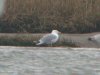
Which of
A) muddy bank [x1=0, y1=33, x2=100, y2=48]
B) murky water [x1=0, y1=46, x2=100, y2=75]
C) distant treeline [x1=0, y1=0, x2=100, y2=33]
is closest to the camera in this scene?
murky water [x1=0, y1=46, x2=100, y2=75]

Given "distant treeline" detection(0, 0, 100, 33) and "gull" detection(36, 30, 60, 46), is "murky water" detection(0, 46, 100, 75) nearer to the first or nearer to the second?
"gull" detection(36, 30, 60, 46)

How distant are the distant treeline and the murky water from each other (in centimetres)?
952

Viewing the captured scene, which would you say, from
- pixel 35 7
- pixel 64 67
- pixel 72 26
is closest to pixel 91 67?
pixel 64 67

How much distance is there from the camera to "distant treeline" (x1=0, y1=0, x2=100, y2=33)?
11.8 metres

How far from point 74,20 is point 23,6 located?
159 cm

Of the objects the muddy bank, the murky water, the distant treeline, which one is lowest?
the muddy bank

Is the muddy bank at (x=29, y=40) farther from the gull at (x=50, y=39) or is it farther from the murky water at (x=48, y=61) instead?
the murky water at (x=48, y=61)

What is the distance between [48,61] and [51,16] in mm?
10431

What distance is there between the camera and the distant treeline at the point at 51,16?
11.8 meters

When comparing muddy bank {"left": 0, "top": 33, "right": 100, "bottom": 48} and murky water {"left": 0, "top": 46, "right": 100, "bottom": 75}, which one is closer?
murky water {"left": 0, "top": 46, "right": 100, "bottom": 75}

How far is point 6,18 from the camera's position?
→ 12.1 m

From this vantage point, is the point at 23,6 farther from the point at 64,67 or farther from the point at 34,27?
the point at 64,67

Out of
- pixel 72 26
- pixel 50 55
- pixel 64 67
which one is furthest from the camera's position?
pixel 72 26

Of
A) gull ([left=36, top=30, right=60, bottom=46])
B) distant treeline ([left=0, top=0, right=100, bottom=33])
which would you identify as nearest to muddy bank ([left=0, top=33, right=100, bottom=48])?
gull ([left=36, top=30, right=60, bottom=46])
